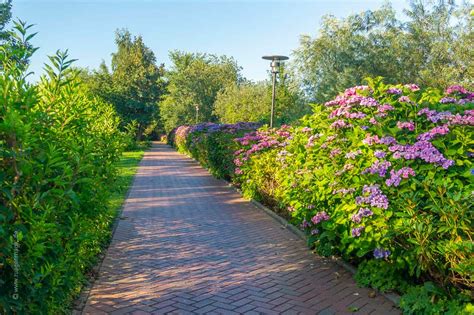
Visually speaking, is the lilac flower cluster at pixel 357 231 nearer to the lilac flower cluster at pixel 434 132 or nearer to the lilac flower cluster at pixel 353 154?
the lilac flower cluster at pixel 353 154

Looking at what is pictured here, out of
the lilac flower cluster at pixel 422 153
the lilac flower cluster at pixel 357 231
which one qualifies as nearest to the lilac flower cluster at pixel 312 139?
the lilac flower cluster at pixel 422 153

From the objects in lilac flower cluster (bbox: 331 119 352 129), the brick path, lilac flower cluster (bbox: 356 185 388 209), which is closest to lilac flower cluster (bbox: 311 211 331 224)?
the brick path

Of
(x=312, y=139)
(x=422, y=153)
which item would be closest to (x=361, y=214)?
(x=422, y=153)

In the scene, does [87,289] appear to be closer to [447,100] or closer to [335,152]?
[335,152]

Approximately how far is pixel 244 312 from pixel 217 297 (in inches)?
17.0

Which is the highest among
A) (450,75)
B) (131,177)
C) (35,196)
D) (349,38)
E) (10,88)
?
(349,38)

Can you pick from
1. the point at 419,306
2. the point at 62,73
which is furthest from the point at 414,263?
the point at 62,73

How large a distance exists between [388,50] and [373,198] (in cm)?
2919

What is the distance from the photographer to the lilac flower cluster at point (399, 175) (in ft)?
13.2

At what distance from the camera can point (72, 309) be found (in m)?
3.96

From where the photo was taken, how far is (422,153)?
409 cm

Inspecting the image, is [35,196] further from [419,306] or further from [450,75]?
[450,75]

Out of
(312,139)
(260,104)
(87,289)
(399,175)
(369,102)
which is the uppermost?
(260,104)

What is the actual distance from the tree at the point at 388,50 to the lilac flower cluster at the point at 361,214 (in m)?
25.5
